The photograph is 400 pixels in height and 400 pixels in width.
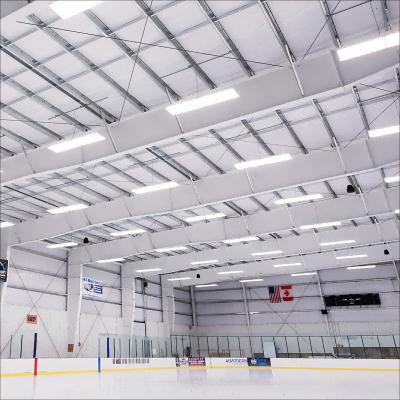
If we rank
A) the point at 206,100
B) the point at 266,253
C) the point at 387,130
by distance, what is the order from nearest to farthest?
1. the point at 206,100
2. the point at 387,130
3. the point at 266,253

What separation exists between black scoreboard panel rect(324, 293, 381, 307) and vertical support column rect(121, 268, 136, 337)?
1978cm

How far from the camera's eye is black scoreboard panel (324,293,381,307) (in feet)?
131

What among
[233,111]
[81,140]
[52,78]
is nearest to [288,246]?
[233,111]

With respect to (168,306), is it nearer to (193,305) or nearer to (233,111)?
(193,305)

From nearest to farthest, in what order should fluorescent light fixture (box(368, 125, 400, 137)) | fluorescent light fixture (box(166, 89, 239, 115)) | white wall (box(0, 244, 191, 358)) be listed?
fluorescent light fixture (box(166, 89, 239, 115))
fluorescent light fixture (box(368, 125, 400, 137))
white wall (box(0, 244, 191, 358))

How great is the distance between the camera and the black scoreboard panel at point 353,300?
39.8 meters

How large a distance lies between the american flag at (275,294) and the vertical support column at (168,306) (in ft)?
35.5

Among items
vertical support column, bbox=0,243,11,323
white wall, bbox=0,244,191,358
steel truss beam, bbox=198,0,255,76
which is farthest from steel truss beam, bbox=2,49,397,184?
white wall, bbox=0,244,191,358

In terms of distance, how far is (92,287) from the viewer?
1328 inches

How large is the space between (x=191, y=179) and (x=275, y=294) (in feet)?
93.5

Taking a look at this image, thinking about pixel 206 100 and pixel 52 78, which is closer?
pixel 206 100

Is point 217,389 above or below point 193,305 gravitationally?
below

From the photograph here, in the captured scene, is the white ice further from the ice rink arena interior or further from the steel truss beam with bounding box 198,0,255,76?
the steel truss beam with bounding box 198,0,255,76

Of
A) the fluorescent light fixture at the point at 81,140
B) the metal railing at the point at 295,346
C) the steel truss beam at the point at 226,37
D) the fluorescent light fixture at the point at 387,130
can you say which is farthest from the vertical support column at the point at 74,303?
the fluorescent light fixture at the point at 387,130
